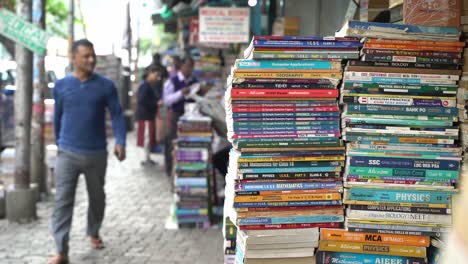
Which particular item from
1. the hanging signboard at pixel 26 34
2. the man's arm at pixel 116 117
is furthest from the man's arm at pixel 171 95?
the man's arm at pixel 116 117

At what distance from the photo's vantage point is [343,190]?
3127 mm

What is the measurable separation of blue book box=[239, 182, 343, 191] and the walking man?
309cm

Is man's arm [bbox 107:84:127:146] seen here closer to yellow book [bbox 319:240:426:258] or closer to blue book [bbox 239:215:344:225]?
blue book [bbox 239:215:344:225]

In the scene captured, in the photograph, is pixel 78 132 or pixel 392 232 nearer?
pixel 392 232

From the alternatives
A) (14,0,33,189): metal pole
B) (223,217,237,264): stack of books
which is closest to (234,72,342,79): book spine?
(223,217,237,264): stack of books

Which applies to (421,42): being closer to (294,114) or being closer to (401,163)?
(401,163)

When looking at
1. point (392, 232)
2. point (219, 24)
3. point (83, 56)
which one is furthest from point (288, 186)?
point (219, 24)

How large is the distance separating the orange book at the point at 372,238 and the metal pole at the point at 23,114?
17.5ft

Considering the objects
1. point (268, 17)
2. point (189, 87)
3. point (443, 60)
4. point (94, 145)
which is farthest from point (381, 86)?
point (189, 87)

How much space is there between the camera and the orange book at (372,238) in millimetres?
3106

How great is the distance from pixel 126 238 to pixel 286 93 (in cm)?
415

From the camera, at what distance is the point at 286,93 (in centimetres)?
309

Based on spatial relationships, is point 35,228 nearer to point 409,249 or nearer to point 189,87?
point 189,87

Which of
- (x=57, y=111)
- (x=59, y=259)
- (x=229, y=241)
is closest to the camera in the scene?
(x=229, y=241)
